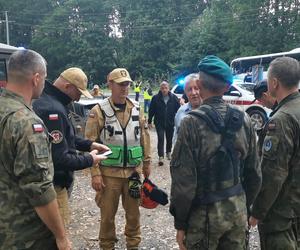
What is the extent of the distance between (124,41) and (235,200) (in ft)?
168

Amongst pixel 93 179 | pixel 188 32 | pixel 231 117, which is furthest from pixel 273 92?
pixel 188 32

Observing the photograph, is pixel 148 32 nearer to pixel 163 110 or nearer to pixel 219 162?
pixel 163 110

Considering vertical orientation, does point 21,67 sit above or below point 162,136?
above

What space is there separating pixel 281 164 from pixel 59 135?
1.64 m

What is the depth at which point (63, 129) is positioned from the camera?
3.03 metres

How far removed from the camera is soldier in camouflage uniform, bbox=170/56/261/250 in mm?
2439

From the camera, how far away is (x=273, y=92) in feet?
9.26

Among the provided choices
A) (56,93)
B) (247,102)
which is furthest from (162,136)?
(56,93)

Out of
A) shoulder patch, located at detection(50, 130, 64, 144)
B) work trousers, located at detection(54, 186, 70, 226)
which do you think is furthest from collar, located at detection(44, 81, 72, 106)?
work trousers, located at detection(54, 186, 70, 226)

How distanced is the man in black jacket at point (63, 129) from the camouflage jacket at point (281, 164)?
128 centimetres

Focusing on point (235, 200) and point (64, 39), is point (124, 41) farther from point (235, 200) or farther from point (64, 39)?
point (235, 200)

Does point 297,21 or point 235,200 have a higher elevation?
point 297,21

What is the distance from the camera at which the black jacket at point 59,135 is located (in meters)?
2.94

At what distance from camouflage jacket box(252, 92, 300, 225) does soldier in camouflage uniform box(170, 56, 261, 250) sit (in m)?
0.21
